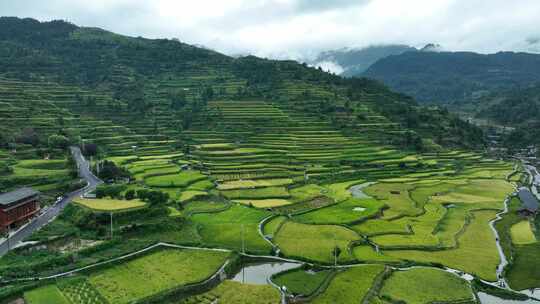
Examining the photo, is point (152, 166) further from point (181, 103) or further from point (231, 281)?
point (181, 103)

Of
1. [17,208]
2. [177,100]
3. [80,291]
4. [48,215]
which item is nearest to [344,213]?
[80,291]

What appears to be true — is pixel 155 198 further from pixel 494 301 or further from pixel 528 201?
pixel 528 201

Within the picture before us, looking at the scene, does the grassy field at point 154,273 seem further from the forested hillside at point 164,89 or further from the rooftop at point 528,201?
the forested hillside at point 164,89

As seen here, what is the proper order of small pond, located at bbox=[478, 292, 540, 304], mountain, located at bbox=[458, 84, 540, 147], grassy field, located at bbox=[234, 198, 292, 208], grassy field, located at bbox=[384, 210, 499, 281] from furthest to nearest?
mountain, located at bbox=[458, 84, 540, 147], grassy field, located at bbox=[234, 198, 292, 208], grassy field, located at bbox=[384, 210, 499, 281], small pond, located at bbox=[478, 292, 540, 304]

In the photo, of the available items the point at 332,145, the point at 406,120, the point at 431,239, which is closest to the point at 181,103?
the point at 332,145

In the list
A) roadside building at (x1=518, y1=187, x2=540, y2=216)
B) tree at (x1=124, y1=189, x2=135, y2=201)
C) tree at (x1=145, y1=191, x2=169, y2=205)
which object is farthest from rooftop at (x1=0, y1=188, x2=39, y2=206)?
roadside building at (x1=518, y1=187, x2=540, y2=216)

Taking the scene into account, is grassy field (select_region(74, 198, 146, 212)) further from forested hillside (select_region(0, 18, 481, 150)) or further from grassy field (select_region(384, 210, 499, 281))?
forested hillside (select_region(0, 18, 481, 150))
